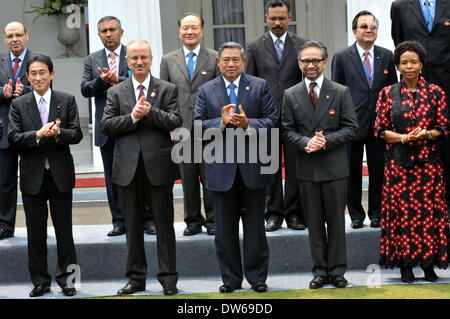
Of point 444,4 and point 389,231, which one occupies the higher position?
point 444,4

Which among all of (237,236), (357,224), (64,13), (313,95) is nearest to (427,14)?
(313,95)

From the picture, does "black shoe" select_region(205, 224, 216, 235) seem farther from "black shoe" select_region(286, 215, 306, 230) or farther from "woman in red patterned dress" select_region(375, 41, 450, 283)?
"woman in red patterned dress" select_region(375, 41, 450, 283)

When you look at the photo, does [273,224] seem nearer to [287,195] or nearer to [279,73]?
[287,195]

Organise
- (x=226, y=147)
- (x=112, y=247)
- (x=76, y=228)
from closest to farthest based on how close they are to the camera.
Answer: (x=226, y=147)
(x=112, y=247)
(x=76, y=228)

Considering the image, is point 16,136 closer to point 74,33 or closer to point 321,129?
point 321,129

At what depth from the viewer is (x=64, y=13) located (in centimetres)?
1453

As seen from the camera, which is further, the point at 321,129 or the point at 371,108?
the point at 371,108

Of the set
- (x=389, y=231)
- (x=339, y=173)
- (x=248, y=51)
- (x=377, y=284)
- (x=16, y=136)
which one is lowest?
(x=377, y=284)

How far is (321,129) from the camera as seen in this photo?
574 centimetres

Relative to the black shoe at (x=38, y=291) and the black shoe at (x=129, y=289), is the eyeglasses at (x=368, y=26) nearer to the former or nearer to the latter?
the black shoe at (x=129, y=289)

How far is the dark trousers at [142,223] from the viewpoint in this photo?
5723 mm

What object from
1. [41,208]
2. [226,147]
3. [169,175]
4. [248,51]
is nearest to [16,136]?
[41,208]

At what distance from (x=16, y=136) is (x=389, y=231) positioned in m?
3.00

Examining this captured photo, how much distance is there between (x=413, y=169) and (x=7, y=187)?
345cm
